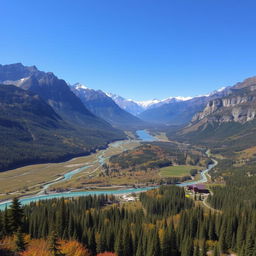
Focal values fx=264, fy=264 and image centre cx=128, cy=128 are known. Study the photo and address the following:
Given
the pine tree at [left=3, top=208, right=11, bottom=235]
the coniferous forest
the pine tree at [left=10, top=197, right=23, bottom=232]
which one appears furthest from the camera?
the coniferous forest

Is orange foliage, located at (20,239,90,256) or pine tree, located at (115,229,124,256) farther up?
orange foliage, located at (20,239,90,256)

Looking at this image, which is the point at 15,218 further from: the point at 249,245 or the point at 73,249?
the point at 249,245

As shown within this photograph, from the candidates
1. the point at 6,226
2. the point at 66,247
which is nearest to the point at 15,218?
the point at 6,226

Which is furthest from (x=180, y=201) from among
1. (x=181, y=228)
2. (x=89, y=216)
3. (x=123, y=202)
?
A: (x=89, y=216)

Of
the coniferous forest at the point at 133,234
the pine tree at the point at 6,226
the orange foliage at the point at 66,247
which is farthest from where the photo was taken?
the coniferous forest at the point at 133,234

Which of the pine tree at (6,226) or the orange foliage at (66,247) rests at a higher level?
the pine tree at (6,226)

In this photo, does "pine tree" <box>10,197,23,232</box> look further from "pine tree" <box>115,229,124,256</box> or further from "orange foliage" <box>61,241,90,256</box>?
"pine tree" <box>115,229,124,256</box>

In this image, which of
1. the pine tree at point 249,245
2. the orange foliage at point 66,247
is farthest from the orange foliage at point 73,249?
the pine tree at point 249,245

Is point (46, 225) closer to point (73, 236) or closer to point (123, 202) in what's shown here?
point (73, 236)

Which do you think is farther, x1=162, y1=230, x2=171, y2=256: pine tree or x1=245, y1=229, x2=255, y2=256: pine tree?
x1=162, y1=230, x2=171, y2=256: pine tree

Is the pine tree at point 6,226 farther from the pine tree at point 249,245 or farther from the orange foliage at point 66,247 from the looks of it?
the pine tree at point 249,245

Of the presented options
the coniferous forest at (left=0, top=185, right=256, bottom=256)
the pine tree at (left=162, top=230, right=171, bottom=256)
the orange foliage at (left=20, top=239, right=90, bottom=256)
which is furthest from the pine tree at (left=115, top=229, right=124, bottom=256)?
the pine tree at (left=162, top=230, right=171, bottom=256)
